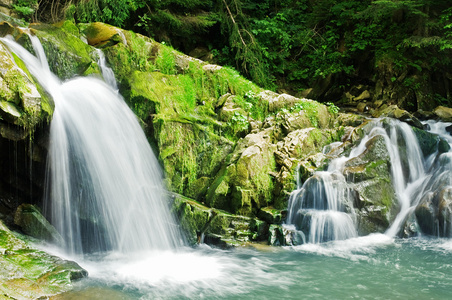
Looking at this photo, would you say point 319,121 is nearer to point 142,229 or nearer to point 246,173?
point 246,173

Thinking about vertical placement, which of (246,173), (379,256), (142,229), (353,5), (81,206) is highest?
(353,5)

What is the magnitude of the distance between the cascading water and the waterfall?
8.31 ft

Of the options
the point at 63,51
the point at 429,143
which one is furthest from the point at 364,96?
the point at 63,51

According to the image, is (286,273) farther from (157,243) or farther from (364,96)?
(364,96)

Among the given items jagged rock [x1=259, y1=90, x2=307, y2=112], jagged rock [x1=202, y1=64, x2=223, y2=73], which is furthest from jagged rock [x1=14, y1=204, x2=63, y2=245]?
jagged rock [x1=259, y1=90, x2=307, y2=112]

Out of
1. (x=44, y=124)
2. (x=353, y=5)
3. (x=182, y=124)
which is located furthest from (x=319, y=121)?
(x=353, y=5)

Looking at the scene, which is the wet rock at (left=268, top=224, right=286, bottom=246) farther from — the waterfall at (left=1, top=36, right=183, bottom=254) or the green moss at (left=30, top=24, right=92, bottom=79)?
the green moss at (left=30, top=24, right=92, bottom=79)

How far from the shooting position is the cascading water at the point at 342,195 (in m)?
6.73

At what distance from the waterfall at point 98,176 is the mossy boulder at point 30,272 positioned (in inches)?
46.1

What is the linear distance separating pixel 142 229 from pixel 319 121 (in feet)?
17.4

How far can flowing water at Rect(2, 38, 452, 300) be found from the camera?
466 cm

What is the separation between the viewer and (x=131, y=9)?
11.0 m

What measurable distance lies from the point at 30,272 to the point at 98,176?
7.40ft

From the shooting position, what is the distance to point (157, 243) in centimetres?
624
